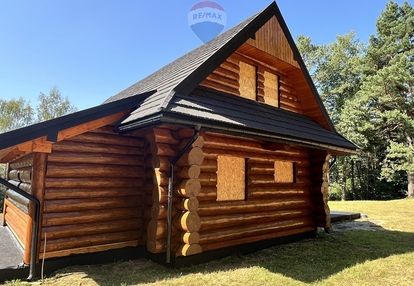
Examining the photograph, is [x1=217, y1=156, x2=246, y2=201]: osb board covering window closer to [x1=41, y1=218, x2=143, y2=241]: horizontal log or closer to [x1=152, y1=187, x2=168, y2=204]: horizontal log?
[x1=152, y1=187, x2=168, y2=204]: horizontal log

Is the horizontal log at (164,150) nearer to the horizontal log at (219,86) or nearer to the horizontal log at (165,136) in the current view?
the horizontal log at (165,136)

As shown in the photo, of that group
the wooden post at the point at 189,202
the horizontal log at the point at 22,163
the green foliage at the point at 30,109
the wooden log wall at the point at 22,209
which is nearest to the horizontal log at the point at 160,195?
the wooden post at the point at 189,202

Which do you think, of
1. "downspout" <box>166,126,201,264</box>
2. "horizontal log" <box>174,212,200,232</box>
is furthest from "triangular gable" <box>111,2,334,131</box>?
"horizontal log" <box>174,212,200,232</box>

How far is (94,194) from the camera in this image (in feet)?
20.7

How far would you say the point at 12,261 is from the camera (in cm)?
569

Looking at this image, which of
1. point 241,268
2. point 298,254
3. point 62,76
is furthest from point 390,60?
point 62,76

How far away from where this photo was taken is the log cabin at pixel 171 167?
572 centimetres

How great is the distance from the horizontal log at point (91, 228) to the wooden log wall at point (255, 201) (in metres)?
1.49

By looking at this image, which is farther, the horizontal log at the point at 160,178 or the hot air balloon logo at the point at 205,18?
the hot air balloon logo at the point at 205,18

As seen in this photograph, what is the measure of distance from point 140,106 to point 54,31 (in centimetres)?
1157

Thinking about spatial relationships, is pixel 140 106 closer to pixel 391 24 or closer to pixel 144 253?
pixel 144 253

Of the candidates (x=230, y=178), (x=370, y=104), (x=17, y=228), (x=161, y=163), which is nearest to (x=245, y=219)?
(x=230, y=178)

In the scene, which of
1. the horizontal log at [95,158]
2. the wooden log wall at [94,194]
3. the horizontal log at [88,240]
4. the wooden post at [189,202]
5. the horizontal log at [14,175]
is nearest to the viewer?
the horizontal log at [88,240]

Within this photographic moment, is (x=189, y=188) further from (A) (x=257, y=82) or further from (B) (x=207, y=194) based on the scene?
(A) (x=257, y=82)
